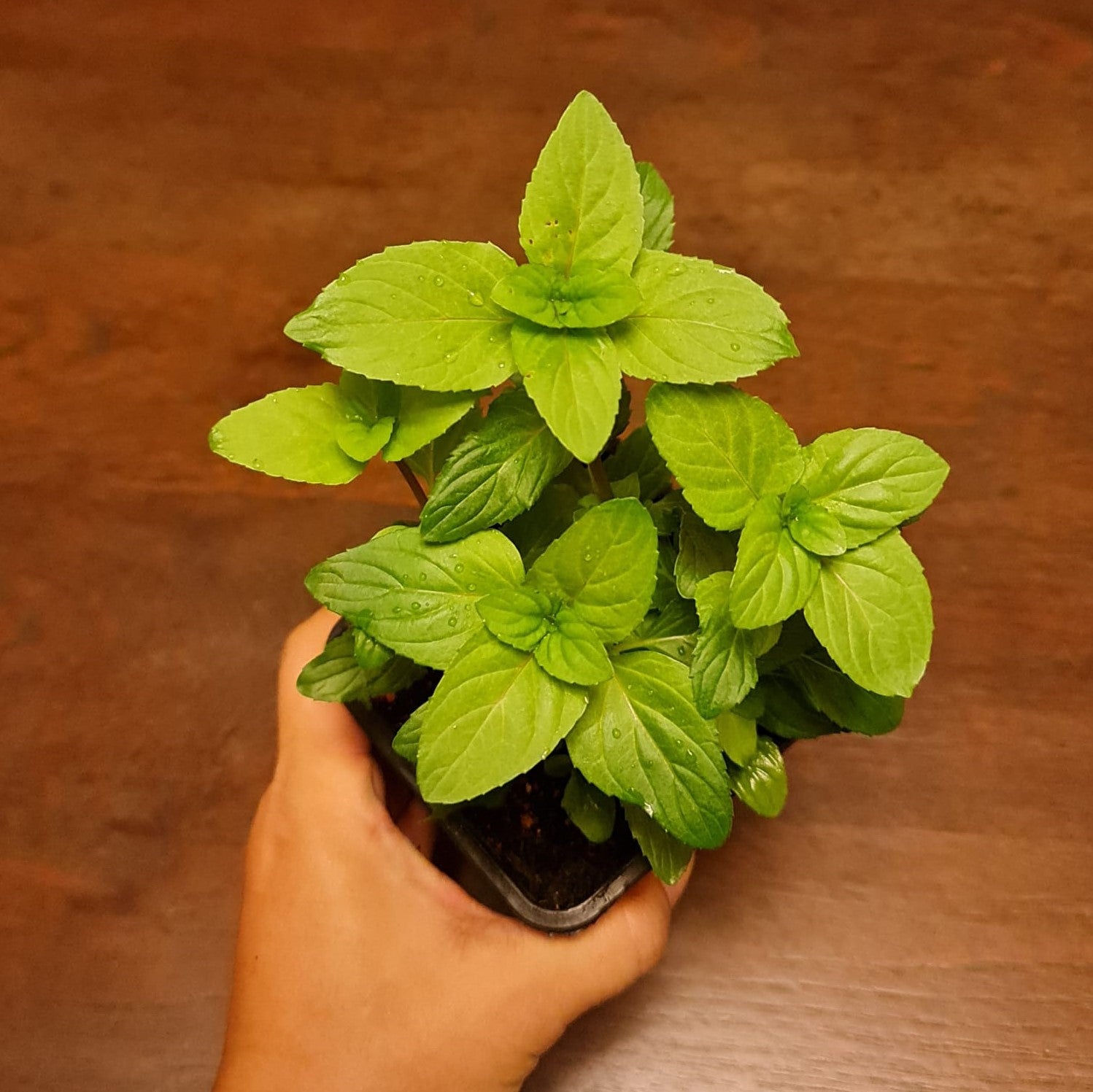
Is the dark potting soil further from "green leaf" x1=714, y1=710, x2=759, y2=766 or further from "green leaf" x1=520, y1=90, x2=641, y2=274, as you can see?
"green leaf" x1=520, y1=90, x2=641, y2=274

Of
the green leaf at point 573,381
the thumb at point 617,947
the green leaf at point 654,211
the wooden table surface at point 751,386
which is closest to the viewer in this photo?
the green leaf at point 573,381

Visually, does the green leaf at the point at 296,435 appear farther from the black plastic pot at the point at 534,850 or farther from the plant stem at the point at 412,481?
the black plastic pot at the point at 534,850

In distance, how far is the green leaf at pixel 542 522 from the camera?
25.0 inches

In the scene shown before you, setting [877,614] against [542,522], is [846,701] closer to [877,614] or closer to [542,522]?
[877,614]

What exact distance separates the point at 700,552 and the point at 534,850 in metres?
0.30

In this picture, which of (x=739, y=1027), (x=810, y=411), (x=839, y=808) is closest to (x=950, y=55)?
(x=810, y=411)

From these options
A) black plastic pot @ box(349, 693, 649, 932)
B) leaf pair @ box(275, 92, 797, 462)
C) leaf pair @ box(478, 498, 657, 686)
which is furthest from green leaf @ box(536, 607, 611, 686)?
black plastic pot @ box(349, 693, 649, 932)

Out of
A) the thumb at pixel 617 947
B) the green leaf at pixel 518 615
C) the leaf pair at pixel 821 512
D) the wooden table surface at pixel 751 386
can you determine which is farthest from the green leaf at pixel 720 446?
the wooden table surface at pixel 751 386

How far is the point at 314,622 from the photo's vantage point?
2.74 feet

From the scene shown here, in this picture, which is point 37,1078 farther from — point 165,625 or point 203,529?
point 203,529

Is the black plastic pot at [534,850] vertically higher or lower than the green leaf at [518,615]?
lower

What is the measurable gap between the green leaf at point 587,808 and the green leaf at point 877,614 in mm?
213

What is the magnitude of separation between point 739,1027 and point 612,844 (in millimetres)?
331

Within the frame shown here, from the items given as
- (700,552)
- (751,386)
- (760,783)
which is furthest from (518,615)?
(751,386)
